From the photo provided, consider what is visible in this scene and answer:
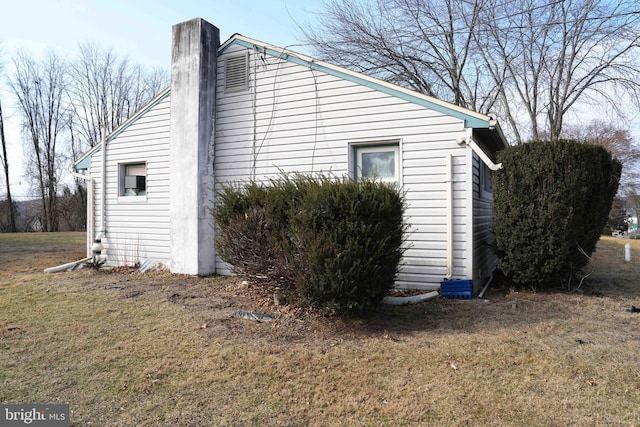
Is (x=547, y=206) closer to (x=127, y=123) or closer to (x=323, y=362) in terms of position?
(x=323, y=362)

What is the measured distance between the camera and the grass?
9.28 ft

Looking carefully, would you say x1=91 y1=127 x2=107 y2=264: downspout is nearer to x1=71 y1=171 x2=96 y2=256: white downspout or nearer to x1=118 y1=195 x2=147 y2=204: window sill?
x1=71 y1=171 x2=96 y2=256: white downspout

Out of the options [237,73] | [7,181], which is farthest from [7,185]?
[237,73]

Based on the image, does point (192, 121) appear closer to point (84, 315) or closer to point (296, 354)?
point (84, 315)

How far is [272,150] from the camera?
299 inches

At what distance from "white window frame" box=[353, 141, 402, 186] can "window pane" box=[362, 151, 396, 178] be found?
45 mm

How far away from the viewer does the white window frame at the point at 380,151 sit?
671 cm

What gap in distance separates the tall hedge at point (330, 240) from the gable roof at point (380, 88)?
7.71 feet

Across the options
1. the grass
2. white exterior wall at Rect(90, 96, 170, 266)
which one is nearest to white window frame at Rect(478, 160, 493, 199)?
the grass

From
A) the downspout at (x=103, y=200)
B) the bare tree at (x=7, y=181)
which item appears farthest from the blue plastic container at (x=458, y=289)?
the bare tree at (x=7, y=181)

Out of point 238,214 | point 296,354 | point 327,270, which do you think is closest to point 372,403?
point 296,354

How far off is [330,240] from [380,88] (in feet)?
11.8

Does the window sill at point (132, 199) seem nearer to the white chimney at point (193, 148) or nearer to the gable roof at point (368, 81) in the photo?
the white chimney at point (193, 148)

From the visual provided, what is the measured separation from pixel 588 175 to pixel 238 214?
16.5 ft
